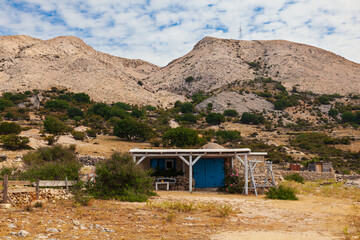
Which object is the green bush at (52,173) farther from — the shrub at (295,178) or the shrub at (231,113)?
the shrub at (231,113)

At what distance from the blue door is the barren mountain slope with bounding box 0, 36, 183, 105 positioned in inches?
2194

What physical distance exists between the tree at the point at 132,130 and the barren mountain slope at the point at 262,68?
50.8 meters

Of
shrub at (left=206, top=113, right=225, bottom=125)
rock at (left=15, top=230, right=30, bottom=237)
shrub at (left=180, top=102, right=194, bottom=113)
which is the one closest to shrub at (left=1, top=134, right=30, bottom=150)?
rock at (left=15, top=230, right=30, bottom=237)

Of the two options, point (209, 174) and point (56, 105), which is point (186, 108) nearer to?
point (56, 105)

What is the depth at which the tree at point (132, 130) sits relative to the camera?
4047 cm

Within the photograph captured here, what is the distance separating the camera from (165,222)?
939cm

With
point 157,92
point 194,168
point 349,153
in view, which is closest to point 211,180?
point 194,168

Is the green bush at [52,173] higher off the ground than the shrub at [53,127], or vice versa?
the shrub at [53,127]

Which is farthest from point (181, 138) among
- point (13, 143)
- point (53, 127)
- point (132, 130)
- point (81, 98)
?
point (81, 98)

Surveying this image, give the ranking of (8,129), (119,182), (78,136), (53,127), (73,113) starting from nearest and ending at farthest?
(119,182) → (8,129) → (53,127) → (78,136) → (73,113)

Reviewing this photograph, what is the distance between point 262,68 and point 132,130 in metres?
68.7

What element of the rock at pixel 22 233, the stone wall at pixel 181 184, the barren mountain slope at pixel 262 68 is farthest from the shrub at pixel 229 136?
the barren mountain slope at pixel 262 68

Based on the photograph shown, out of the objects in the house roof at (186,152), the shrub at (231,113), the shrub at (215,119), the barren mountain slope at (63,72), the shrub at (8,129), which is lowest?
the house roof at (186,152)

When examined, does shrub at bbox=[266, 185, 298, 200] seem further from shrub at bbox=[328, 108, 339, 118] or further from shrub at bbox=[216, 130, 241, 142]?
shrub at bbox=[328, 108, 339, 118]
